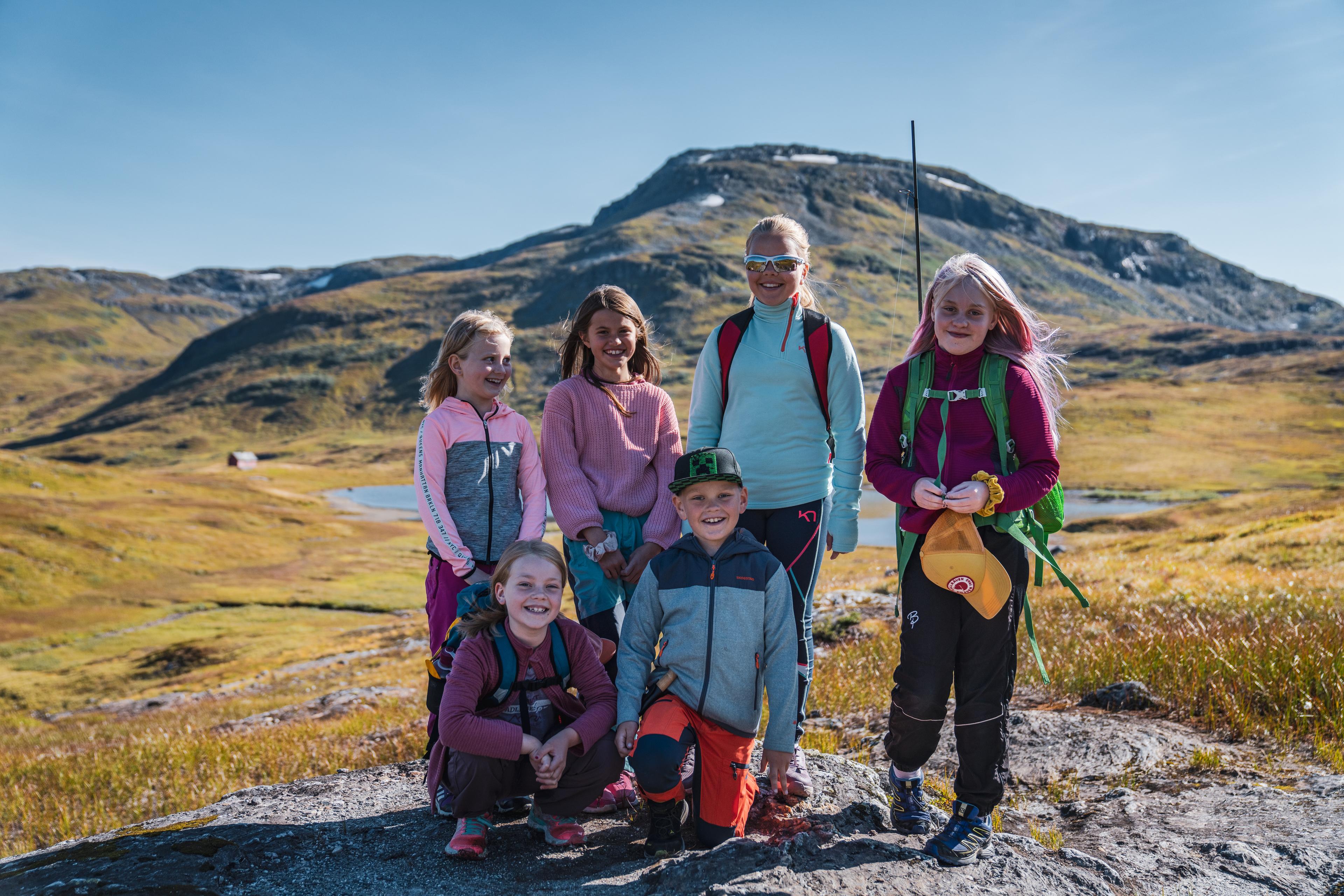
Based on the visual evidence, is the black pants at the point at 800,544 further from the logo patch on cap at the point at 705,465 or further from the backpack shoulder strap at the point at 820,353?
the logo patch on cap at the point at 705,465

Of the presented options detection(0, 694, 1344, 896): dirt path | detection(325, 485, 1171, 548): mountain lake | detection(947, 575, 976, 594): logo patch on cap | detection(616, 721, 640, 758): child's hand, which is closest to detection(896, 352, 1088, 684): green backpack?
detection(947, 575, 976, 594): logo patch on cap

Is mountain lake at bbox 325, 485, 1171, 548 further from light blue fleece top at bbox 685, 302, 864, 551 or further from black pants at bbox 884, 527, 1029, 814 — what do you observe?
black pants at bbox 884, 527, 1029, 814

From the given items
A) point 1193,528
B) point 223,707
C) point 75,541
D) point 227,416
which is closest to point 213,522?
point 75,541

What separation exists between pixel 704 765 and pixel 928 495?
173 cm

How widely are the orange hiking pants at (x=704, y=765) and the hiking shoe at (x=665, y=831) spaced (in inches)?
2.0

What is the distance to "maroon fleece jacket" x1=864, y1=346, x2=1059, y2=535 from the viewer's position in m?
3.67

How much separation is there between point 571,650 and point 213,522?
194ft

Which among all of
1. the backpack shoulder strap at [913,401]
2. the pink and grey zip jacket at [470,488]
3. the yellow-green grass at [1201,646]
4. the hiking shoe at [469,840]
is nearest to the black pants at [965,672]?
the backpack shoulder strap at [913,401]

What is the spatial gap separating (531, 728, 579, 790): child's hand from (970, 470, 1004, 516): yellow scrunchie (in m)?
2.29

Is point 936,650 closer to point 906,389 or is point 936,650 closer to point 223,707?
point 906,389

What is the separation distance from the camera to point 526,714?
4039 millimetres

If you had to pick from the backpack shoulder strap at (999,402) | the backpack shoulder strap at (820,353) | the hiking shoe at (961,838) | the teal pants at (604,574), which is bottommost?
the hiking shoe at (961,838)

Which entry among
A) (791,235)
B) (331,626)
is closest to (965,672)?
(791,235)

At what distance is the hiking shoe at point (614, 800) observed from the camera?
14.4ft
